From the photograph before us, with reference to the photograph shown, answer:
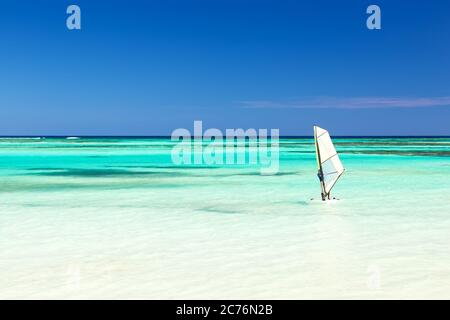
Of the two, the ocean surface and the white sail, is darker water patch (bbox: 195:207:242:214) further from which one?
the white sail

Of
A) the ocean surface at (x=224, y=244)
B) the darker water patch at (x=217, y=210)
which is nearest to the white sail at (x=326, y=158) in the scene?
the ocean surface at (x=224, y=244)

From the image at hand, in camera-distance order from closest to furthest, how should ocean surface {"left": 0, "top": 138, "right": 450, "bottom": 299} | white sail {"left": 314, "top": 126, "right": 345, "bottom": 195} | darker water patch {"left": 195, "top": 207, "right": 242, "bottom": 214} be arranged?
A: 1. ocean surface {"left": 0, "top": 138, "right": 450, "bottom": 299}
2. darker water patch {"left": 195, "top": 207, "right": 242, "bottom": 214}
3. white sail {"left": 314, "top": 126, "right": 345, "bottom": 195}

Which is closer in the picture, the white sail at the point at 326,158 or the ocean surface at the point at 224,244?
the ocean surface at the point at 224,244

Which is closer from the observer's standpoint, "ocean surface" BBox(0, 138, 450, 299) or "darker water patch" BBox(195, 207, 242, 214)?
"ocean surface" BBox(0, 138, 450, 299)

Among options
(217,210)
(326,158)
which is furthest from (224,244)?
(326,158)

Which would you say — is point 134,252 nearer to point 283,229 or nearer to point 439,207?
point 283,229

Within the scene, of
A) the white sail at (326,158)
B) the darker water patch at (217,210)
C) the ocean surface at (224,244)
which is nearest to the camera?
the ocean surface at (224,244)

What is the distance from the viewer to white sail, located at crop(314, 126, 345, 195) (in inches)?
578

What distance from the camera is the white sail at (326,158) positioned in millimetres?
14688

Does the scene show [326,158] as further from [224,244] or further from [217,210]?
[224,244]

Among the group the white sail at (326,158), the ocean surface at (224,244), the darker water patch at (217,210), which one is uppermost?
the white sail at (326,158)

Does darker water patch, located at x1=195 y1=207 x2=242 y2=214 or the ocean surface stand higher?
the ocean surface

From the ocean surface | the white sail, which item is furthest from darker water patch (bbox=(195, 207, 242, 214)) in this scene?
the white sail

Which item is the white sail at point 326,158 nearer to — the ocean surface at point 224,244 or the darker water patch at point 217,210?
the ocean surface at point 224,244
